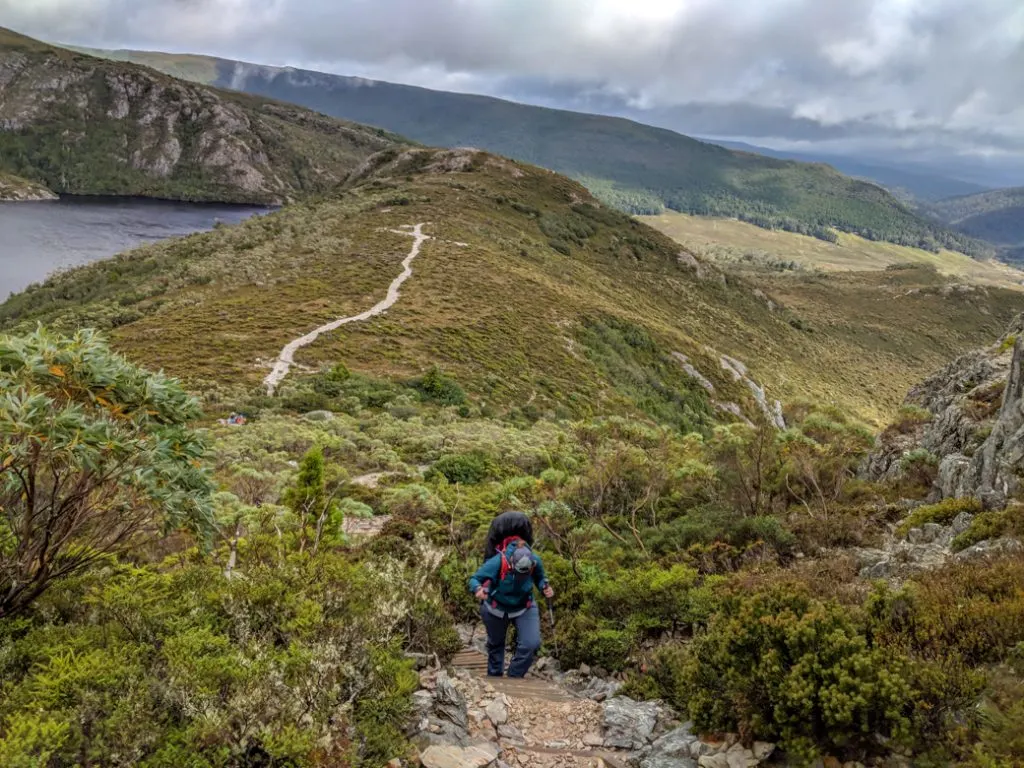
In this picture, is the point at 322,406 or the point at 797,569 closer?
the point at 797,569

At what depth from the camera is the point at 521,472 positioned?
17359mm

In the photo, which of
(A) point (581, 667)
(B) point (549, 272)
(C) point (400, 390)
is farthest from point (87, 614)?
(B) point (549, 272)

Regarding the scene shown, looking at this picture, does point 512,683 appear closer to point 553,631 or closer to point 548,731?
point 548,731

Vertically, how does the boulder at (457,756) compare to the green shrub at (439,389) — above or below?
above

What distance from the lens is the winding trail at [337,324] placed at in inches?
1048

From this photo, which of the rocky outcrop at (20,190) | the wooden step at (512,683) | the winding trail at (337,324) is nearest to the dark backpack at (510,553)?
the wooden step at (512,683)

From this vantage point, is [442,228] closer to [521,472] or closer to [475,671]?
[521,472]

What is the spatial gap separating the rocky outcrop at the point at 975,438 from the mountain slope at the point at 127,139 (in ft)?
613

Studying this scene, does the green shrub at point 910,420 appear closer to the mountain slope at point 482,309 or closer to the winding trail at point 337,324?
the mountain slope at point 482,309

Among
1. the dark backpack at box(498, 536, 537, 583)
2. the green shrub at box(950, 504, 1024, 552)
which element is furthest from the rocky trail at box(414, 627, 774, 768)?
the green shrub at box(950, 504, 1024, 552)

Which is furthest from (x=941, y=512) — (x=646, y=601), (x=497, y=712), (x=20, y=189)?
(x=20, y=189)

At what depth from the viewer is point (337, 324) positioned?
110 ft

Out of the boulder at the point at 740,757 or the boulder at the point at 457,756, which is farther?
the boulder at the point at 740,757

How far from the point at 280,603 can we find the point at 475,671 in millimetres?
2765
